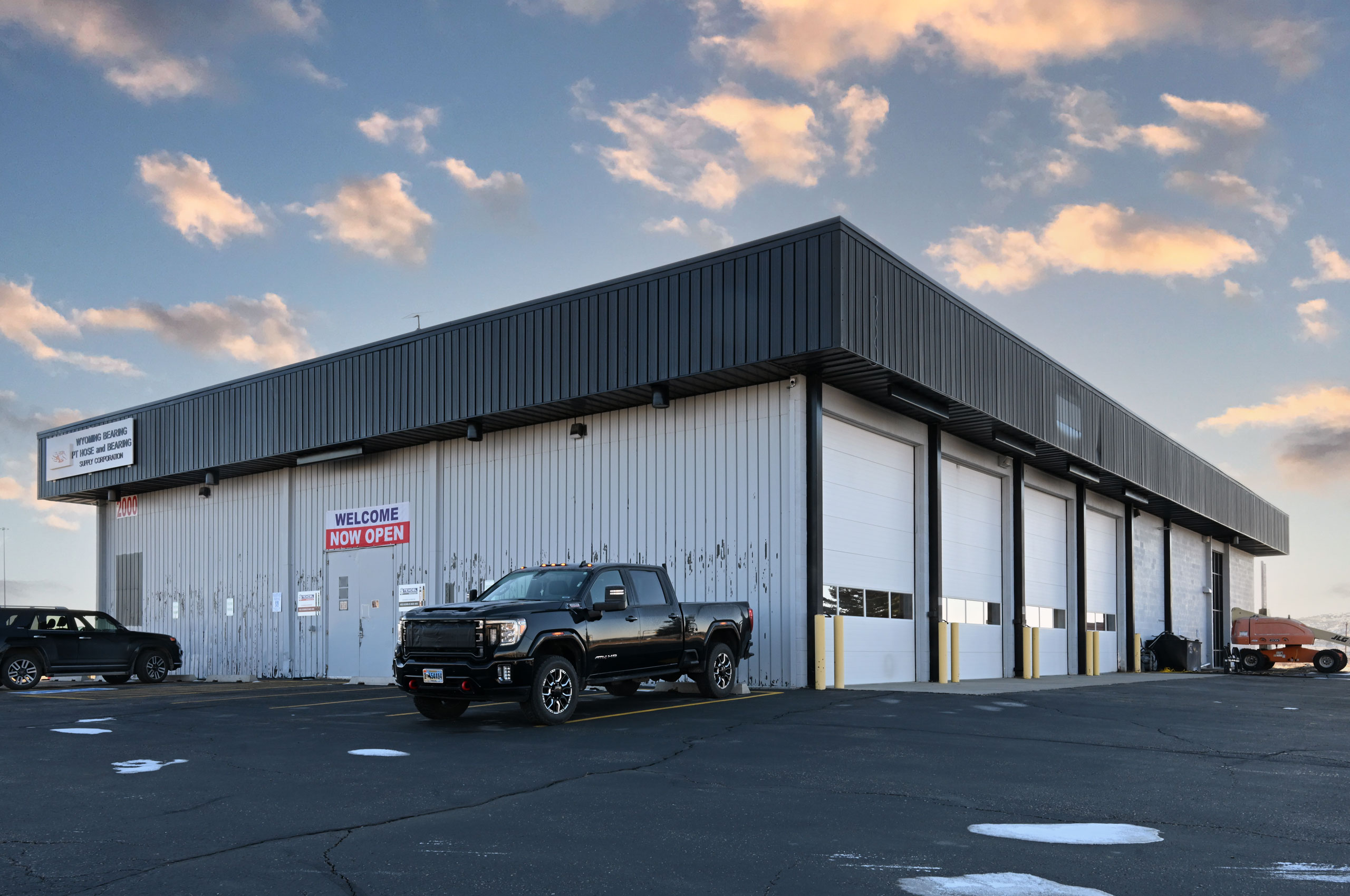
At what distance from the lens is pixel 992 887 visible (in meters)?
5.85

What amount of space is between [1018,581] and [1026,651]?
5.91 ft

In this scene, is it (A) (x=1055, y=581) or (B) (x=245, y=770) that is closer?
(B) (x=245, y=770)

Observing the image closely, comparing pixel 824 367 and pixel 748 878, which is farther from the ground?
pixel 824 367

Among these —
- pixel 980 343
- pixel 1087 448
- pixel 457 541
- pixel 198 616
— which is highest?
pixel 980 343

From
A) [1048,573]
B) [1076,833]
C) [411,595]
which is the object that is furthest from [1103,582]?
[1076,833]

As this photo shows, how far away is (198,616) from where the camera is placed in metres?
31.1

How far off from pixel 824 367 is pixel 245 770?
1167 centimetres

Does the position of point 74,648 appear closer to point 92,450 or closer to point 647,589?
point 92,450

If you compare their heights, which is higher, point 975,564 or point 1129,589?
point 975,564

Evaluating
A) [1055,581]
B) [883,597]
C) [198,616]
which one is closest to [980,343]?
[883,597]

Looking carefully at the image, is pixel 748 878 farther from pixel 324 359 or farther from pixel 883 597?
pixel 324 359

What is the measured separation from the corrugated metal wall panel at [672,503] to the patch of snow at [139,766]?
412 inches

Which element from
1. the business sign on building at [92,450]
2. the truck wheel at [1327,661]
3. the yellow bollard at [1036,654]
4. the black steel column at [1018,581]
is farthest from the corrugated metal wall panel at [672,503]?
the truck wheel at [1327,661]

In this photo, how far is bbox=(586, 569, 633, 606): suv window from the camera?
47.3 ft
